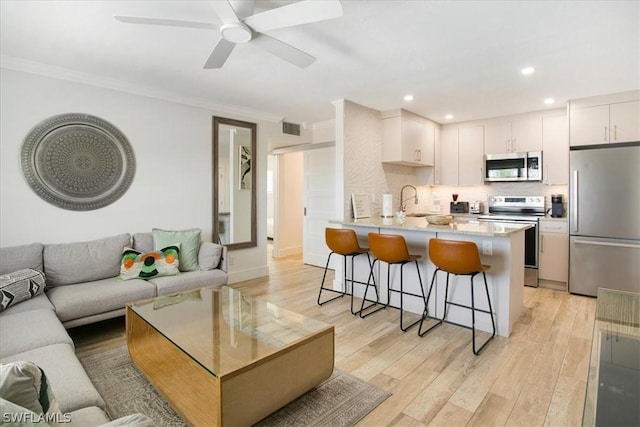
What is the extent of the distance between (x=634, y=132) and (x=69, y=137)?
6.19 meters

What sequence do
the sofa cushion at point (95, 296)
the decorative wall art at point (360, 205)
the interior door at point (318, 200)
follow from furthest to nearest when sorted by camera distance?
1. the interior door at point (318, 200)
2. the decorative wall art at point (360, 205)
3. the sofa cushion at point (95, 296)

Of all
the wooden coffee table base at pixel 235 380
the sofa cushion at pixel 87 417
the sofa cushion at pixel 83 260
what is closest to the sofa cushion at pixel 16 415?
the sofa cushion at pixel 87 417

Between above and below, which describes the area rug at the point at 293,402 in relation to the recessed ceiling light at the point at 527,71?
below

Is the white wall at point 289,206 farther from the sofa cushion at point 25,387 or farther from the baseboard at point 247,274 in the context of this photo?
the sofa cushion at point 25,387

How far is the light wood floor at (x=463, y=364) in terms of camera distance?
1.94 meters

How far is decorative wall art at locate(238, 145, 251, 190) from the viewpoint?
4.80 meters

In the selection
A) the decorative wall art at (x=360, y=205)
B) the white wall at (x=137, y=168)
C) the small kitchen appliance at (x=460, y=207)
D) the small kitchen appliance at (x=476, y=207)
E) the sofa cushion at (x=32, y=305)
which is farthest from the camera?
the small kitchen appliance at (x=460, y=207)

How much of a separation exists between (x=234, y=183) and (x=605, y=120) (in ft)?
15.7

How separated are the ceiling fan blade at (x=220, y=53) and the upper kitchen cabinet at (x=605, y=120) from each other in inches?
167

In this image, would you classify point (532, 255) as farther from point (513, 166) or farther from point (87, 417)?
point (87, 417)

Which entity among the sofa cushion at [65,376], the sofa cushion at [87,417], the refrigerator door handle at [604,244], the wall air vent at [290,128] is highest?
the wall air vent at [290,128]

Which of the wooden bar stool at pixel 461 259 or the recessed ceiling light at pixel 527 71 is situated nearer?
the wooden bar stool at pixel 461 259

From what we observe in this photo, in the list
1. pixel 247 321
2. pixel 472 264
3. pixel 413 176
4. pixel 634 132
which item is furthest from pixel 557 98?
pixel 247 321

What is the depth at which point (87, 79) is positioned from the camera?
3.42 meters
